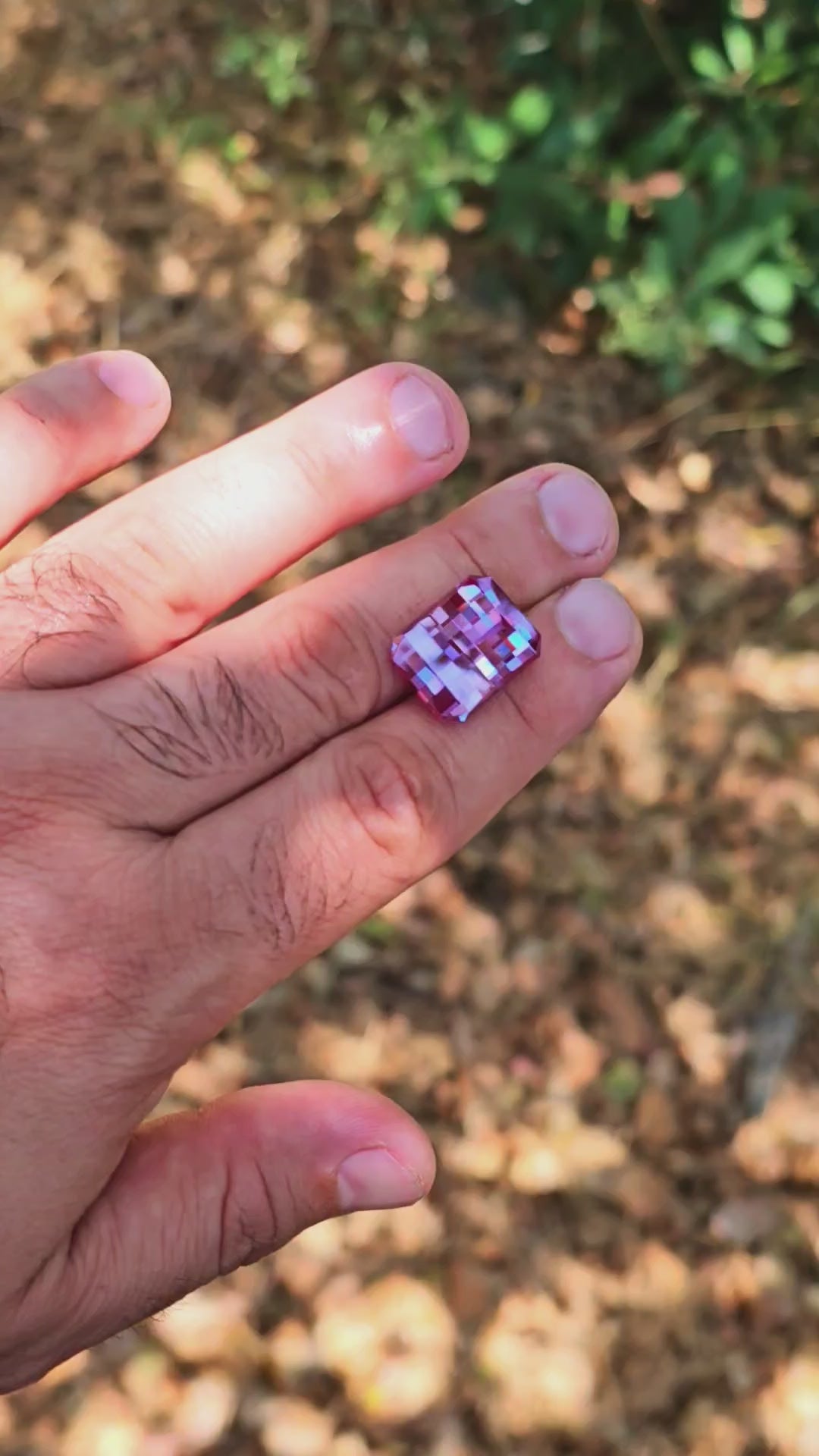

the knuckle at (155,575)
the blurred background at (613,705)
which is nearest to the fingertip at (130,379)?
the knuckle at (155,575)

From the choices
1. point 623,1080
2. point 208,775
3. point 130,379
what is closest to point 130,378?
point 130,379

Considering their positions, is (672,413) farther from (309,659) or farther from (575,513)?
(309,659)

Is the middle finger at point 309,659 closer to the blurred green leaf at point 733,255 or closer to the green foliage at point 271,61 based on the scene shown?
the blurred green leaf at point 733,255

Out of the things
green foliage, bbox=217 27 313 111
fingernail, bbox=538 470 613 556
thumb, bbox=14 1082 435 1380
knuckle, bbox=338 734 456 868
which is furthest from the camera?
green foliage, bbox=217 27 313 111

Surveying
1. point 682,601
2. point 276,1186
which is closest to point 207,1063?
point 276,1186

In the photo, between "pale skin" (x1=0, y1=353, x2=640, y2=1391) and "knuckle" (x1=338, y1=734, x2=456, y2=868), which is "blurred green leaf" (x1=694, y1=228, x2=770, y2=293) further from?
"knuckle" (x1=338, y1=734, x2=456, y2=868)

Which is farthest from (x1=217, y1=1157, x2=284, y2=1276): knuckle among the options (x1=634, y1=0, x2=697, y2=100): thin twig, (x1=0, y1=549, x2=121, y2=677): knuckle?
(x1=634, y1=0, x2=697, y2=100): thin twig
